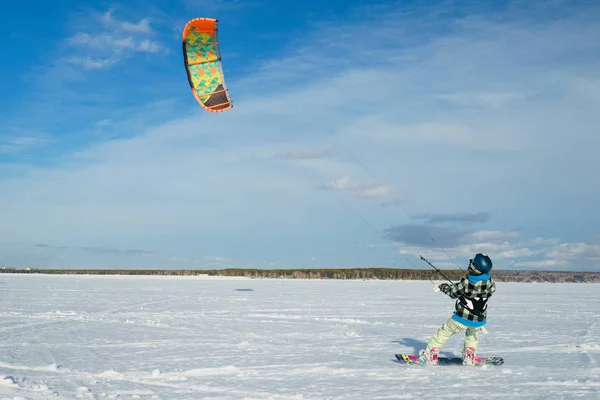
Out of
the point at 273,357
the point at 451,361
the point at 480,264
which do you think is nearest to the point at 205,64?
the point at 273,357

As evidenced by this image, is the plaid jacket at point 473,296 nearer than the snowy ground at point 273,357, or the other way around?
the snowy ground at point 273,357

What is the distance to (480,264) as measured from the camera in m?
6.81

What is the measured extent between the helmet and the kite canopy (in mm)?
6771

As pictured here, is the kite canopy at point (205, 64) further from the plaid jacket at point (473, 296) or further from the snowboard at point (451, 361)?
the snowboard at point (451, 361)

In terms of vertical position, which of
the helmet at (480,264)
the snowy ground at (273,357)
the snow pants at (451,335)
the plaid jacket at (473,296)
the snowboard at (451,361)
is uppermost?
the helmet at (480,264)

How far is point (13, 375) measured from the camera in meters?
6.12

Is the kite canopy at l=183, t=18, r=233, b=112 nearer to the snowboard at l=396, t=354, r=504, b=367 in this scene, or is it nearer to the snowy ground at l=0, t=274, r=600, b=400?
the snowy ground at l=0, t=274, r=600, b=400

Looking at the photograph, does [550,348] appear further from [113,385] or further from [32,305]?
[32,305]

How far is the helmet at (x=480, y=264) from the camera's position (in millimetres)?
6801

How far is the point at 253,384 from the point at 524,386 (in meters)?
2.73

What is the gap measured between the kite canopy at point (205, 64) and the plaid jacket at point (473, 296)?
6.83 meters

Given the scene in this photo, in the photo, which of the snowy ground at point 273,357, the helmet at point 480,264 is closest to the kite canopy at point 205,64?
the snowy ground at point 273,357

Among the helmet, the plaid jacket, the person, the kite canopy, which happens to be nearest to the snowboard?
the person

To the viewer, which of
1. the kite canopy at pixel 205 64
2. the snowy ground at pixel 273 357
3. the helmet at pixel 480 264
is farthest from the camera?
the kite canopy at pixel 205 64
